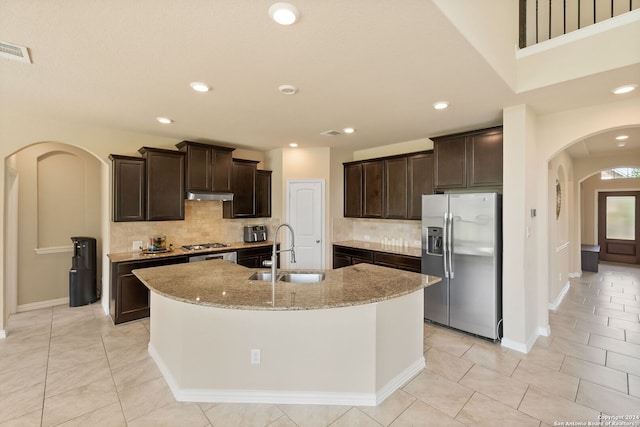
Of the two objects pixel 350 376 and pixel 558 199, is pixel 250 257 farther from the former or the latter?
pixel 558 199

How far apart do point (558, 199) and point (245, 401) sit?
227 inches

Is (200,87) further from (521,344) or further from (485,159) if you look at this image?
(521,344)

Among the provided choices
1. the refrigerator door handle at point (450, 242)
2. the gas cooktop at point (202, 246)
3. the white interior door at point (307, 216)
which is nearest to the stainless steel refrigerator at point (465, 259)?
the refrigerator door handle at point (450, 242)

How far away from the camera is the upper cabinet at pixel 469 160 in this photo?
3.63 metres

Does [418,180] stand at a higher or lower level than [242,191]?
higher

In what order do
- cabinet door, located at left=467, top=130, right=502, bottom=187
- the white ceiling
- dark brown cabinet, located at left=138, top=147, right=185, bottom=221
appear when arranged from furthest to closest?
dark brown cabinet, located at left=138, top=147, right=185, bottom=221 < cabinet door, located at left=467, top=130, right=502, bottom=187 < the white ceiling

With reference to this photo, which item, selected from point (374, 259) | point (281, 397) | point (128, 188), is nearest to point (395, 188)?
point (374, 259)

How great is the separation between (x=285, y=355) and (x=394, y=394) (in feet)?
3.22

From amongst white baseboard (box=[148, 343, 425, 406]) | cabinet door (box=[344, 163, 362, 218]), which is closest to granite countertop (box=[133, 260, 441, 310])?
white baseboard (box=[148, 343, 425, 406])

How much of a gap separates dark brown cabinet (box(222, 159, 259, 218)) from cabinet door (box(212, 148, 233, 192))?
0.12 meters

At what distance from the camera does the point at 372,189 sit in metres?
5.27

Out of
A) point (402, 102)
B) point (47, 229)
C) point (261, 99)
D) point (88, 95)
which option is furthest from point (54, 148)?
point (402, 102)

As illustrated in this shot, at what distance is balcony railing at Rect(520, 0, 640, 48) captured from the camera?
312 centimetres

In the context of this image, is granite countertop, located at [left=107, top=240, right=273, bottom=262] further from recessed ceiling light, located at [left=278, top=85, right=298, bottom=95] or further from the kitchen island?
recessed ceiling light, located at [left=278, top=85, right=298, bottom=95]
